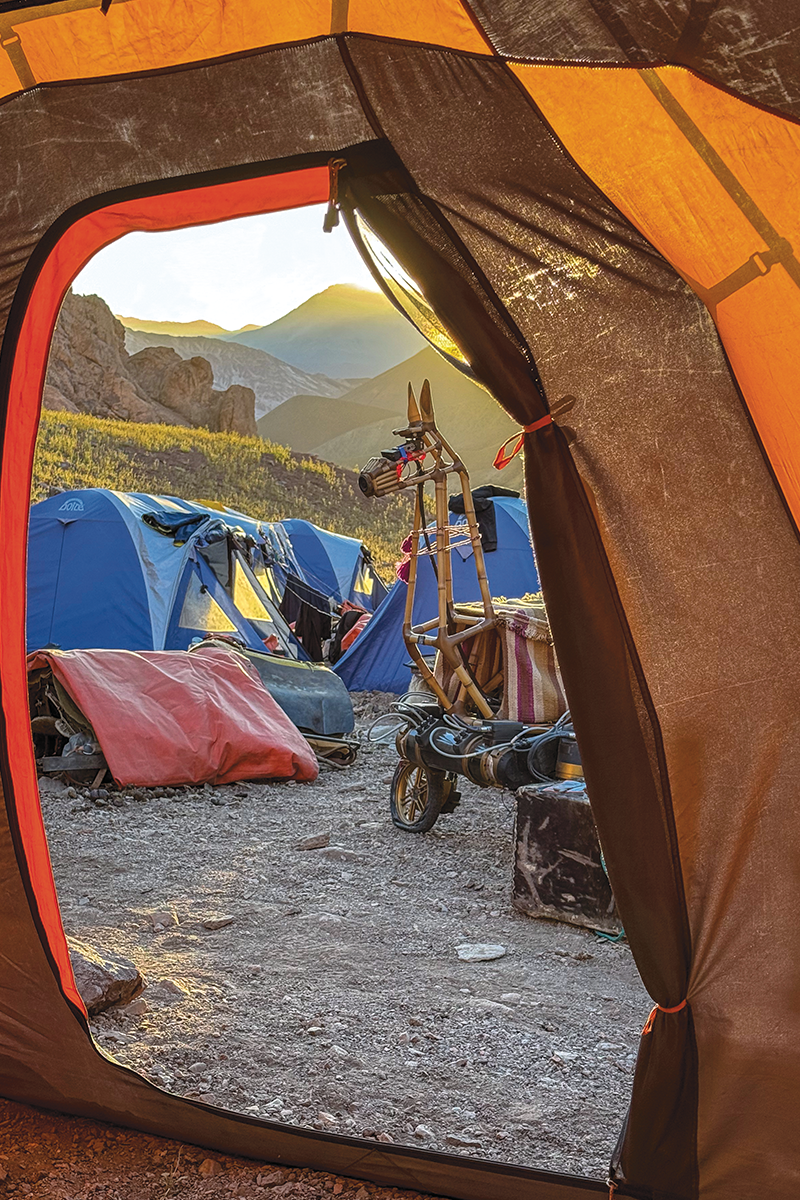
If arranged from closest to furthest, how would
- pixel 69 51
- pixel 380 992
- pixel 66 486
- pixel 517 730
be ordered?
pixel 69 51, pixel 380 992, pixel 517 730, pixel 66 486

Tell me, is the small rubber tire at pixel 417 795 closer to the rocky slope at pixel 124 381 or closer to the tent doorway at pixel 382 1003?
the tent doorway at pixel 382 1003

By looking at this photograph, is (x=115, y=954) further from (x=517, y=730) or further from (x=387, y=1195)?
(x=517, y=730)

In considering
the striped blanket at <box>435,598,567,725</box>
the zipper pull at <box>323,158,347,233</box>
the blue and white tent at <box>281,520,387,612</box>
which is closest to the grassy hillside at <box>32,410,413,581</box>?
the blue and white tent at <box>281,520,387,612</box>

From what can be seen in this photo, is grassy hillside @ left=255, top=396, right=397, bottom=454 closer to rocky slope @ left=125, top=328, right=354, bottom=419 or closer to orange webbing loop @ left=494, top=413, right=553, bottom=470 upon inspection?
rocky slope @ left=125, top=328, right=354, bottom=419

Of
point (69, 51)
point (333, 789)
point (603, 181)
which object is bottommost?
point (333, 789)

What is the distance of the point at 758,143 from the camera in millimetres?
2016

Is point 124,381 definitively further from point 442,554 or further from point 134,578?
point 442,554

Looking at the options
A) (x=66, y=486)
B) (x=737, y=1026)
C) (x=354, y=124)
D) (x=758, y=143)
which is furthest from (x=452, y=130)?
(x=66, y=486)

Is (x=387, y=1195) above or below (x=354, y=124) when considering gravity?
below

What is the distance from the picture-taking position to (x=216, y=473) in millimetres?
33812

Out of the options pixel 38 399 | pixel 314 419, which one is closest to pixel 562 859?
pixel 38 399

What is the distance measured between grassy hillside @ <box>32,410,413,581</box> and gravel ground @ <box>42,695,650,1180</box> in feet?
63.2

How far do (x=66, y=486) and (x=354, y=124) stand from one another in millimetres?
23530

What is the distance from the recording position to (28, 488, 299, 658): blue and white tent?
29.4 ft
